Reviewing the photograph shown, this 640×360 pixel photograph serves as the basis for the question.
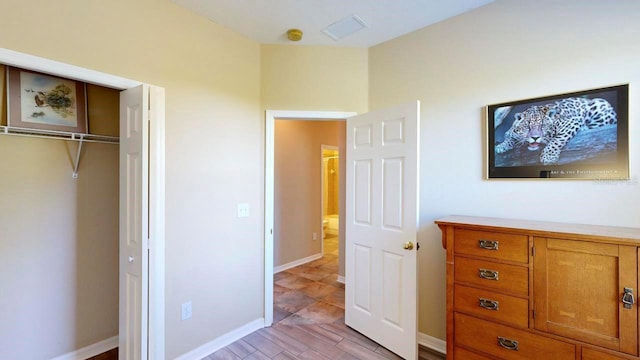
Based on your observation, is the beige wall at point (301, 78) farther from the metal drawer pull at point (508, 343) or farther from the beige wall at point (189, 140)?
the metal drawer pull at point (508, 343)

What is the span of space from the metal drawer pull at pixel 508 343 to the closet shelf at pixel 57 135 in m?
3.11

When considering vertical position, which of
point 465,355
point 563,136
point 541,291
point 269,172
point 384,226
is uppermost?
point 563,136

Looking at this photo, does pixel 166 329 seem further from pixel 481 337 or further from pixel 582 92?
pixel 582 92

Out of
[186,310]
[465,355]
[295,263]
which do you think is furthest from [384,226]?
[295,263]

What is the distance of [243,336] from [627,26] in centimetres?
352

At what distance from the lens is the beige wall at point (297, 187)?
172 inches

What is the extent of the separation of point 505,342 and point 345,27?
2.52 metres

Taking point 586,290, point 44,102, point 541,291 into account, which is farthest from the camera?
point 44,102

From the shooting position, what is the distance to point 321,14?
2.19 m

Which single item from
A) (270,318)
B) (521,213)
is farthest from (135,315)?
(521,213)

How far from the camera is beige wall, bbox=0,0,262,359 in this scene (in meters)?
1.67

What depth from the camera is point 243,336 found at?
8.33 feet

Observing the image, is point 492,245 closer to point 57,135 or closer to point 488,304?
point 488,304

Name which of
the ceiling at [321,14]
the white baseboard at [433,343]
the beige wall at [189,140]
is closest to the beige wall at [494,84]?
the white baseboard at [433,343]
